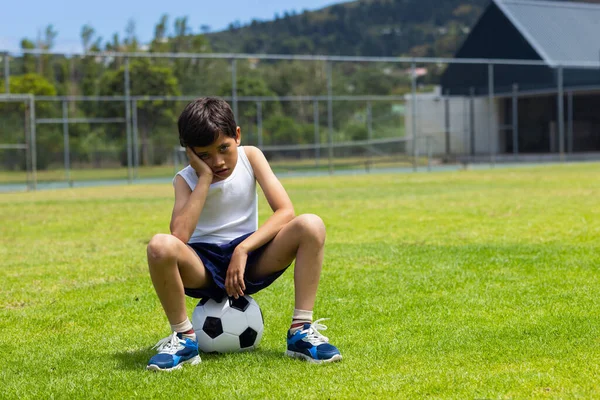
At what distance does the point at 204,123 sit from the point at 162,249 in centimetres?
Answer: 51

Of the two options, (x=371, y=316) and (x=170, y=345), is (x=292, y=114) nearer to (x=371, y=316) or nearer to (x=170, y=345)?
(x=371, y=316)

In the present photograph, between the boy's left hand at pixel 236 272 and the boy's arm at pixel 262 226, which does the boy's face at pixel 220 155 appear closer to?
the boy's arm at pixel 262 226

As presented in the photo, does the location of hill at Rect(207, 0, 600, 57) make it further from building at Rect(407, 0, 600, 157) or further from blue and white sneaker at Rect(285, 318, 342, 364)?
blue and white sneaker at Rect(285, 318, 342, 364)

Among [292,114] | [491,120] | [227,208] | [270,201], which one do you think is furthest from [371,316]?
[491,120]

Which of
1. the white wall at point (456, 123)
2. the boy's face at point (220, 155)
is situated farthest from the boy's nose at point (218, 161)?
the white wall at point (456, 123)

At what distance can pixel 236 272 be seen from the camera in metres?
3.32

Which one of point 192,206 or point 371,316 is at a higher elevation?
point 192,206

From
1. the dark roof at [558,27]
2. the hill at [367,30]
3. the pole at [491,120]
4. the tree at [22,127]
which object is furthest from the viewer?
the hill at [367,30]

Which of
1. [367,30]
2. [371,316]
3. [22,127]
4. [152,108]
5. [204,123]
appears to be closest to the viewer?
[204,123]

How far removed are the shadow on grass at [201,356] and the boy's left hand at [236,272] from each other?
0.90ft

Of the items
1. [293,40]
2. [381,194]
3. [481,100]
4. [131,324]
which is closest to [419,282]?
[131,324]

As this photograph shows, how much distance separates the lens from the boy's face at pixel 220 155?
11.2ft

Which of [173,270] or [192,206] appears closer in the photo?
[173,270]

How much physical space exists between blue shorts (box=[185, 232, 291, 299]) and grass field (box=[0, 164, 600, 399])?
26 centimetres
